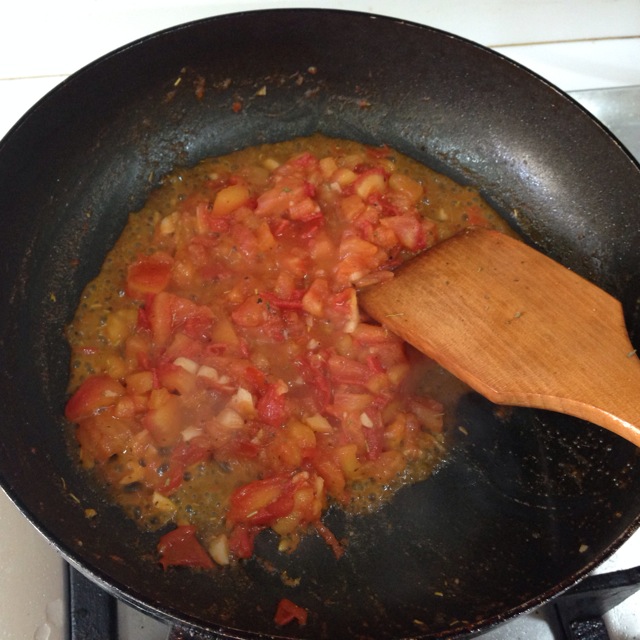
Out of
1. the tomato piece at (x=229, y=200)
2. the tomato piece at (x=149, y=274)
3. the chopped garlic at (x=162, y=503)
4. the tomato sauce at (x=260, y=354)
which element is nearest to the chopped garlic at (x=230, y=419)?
the tomato sauce at (x=260, y=354)

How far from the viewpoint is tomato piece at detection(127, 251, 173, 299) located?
1.88 metres

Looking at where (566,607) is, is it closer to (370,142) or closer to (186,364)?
(186,364)

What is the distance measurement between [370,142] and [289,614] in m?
1.48

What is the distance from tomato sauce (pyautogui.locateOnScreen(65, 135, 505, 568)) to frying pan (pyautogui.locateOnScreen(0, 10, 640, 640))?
2.6 inches

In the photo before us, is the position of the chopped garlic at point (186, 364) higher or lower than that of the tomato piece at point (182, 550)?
higher

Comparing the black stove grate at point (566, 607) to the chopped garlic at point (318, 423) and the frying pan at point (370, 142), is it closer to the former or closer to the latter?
the frying pan at point (370, 142)

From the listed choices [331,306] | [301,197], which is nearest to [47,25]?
[301,197]

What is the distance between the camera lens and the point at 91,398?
171 centimetres

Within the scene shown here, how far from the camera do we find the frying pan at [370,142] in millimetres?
1552

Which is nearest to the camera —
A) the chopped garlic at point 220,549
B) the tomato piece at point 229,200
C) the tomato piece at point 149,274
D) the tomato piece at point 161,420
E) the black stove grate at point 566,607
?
the black stove grate at point 566,607

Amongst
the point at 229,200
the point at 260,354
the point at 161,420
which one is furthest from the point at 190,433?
the point at 229,200

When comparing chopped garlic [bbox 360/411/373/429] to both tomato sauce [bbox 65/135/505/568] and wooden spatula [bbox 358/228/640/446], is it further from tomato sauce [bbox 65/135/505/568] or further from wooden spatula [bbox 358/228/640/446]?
wooden spatula [bbox 358/228/640/446]

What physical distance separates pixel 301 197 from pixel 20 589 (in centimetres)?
131

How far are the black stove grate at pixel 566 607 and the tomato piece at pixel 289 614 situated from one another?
1.33 ft
